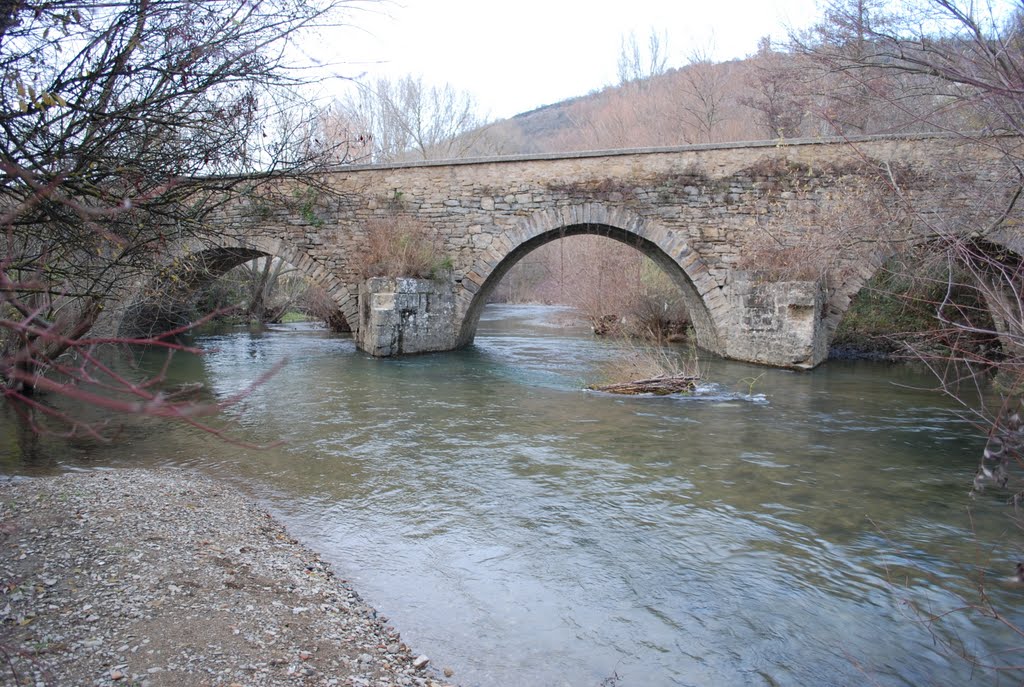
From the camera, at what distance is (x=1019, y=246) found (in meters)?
5.48

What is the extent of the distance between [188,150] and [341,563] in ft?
8.20

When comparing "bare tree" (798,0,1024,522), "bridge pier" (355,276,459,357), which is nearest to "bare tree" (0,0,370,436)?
"bare tree" (798,0,1024,522)

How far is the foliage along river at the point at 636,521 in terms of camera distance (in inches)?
134

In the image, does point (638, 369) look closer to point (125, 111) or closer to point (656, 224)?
point (656, 224)

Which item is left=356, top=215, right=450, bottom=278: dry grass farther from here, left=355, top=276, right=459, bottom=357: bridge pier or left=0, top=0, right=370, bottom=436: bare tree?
left=0, top=0, right=370, bottom=436: bare tree

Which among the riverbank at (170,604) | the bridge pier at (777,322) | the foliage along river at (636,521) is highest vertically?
the bridge pier at (777,322)

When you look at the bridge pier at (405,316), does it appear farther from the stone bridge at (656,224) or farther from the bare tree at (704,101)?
the bare tree at (704,101)

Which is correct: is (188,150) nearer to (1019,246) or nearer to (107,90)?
(107,90)

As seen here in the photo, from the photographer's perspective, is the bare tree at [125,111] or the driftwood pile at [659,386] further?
the driftwood pile at [659,386]

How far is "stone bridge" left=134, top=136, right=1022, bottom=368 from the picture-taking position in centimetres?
1199

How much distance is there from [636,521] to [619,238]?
32.3 feet

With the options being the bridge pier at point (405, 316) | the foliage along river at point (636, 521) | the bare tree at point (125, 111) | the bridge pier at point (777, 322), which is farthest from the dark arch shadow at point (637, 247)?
the bare tree at point (125, 111)

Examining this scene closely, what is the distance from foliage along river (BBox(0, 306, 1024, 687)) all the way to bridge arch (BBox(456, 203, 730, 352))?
3546 mm

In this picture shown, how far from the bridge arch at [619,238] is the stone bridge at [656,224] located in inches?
1.0
